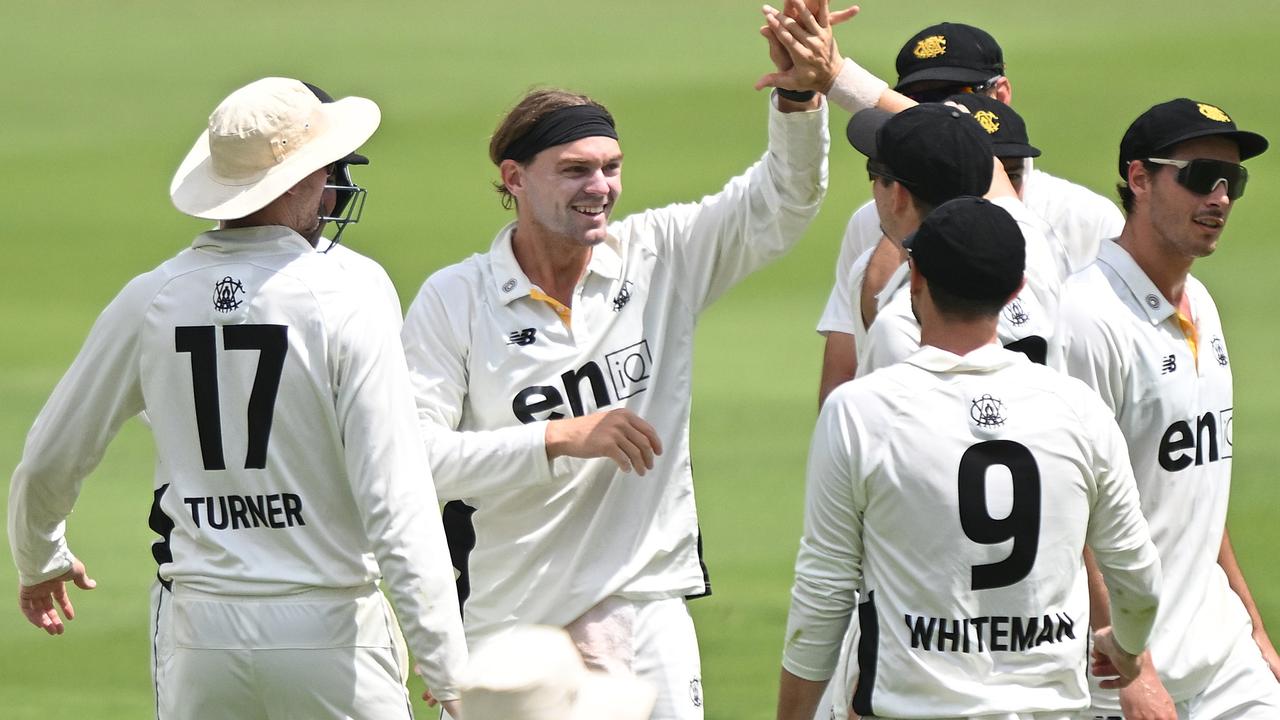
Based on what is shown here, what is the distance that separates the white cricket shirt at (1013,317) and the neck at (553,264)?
91 centimetres

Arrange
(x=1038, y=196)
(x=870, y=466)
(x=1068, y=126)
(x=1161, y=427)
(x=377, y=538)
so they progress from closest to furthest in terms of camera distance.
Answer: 1. (x=870, y=466)
2. (x=377, y=538)
3. (x=1161, y=427)
4. (x=1038, y=196)
5. (x=1068, y=126)

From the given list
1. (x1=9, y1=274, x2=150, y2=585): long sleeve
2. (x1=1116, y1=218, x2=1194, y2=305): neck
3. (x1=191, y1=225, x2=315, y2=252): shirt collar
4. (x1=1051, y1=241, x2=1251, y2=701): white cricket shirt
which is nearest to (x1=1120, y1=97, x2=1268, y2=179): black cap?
(x1=1116, y1=218, x2=1194, y2=305): neck

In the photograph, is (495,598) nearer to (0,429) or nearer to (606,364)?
(606,364)

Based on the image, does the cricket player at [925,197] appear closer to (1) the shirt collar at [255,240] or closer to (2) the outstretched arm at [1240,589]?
(2) the outstretched arm at [1240,589]

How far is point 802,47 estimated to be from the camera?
4324 mm

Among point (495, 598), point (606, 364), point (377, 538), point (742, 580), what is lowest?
point (742, 580)

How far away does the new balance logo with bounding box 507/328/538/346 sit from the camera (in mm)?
4594

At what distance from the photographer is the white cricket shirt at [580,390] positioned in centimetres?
455

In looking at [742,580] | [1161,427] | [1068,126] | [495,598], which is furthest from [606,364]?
[1068,126]

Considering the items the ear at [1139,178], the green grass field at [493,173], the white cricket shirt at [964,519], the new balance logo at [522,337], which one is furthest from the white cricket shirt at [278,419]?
the green grass field at [493,173]

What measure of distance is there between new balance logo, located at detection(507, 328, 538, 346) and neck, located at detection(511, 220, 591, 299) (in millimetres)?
141

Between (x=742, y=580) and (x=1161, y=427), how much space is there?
3720mm

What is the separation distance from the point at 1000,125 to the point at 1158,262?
0.57 metres

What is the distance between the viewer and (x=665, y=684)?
455 cm
